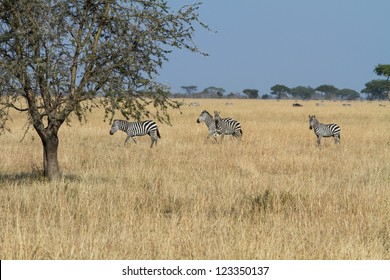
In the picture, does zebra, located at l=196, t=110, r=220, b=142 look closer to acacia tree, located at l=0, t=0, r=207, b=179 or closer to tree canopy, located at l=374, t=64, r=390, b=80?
acacia tree, located at l=0, t=0, r=207, b=179

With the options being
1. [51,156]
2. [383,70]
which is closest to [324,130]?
[51,156]

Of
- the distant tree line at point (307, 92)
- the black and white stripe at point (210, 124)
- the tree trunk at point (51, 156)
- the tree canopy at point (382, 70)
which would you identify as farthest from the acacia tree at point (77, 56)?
the distant tree line at point (307, 92)

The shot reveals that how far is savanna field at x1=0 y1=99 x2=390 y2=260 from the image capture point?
20.8 feet

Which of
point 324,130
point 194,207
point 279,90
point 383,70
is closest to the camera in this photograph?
point 194,207

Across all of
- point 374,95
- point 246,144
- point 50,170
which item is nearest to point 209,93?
point 374,95

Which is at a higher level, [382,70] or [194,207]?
[382,70]

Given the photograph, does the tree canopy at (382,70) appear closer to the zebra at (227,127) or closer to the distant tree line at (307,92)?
the zebra at (227,127)

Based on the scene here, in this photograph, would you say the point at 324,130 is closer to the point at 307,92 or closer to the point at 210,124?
the point at 210,124

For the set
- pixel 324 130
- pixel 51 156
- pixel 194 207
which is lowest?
pixel 194 207

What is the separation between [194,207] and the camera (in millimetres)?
8633

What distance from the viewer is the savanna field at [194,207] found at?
6.33m

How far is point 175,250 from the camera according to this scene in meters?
6.29

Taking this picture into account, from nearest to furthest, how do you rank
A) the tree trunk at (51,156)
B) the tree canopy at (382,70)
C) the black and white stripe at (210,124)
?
the tree trunk at (51,156), the black and white stripe at (210,124), the tree canopy at (382,70)

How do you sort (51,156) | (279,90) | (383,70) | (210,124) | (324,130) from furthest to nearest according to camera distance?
(279,90) < (383,70) < (210,124) < (324,130) < (51,156)
